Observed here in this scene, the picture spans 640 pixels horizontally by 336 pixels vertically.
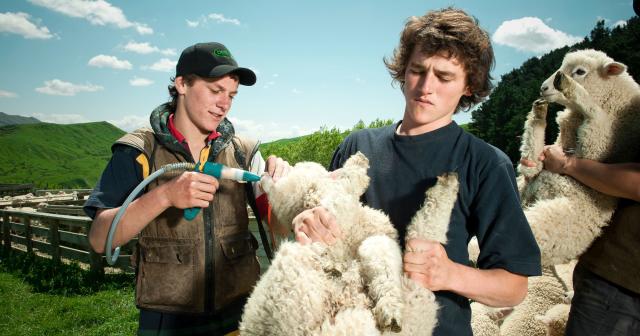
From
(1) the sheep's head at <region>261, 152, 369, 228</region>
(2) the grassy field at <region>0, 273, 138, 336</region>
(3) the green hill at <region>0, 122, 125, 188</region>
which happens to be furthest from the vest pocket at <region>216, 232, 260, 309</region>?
(3) the green hill at <region>0, 122, 125, 188</region>

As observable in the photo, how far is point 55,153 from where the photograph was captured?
328 feet

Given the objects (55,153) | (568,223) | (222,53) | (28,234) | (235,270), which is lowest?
(28,234)

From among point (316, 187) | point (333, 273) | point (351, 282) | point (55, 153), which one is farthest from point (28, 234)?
point (55, 153)

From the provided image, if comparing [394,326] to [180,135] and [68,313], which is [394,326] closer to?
[180,135]

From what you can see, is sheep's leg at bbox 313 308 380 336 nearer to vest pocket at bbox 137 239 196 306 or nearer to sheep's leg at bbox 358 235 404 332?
sheep's leg at bbox 358 235 404 332

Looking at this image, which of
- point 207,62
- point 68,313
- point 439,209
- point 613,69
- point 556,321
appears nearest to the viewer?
point 439,209

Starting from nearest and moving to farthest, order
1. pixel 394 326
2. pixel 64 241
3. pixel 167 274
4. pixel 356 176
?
pixel 394 326 → pixel 356 176 → pixel 167 274 → pixel 64 241

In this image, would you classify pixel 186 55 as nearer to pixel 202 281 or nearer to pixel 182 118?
pixel 182 118

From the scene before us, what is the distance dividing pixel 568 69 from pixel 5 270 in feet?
47.6

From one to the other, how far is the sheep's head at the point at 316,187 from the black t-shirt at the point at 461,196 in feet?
0.51

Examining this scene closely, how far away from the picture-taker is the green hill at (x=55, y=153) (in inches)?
3101

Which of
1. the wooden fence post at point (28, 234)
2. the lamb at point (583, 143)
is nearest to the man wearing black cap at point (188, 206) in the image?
the lamb at point (583, 143)

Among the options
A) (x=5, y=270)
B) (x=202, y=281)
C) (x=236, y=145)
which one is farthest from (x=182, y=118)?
(x=5, y=270)

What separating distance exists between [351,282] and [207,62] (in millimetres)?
1770
